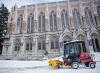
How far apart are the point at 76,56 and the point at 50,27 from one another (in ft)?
54.5

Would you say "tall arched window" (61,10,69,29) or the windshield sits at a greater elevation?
"tall arched window" (61,10,69,29)

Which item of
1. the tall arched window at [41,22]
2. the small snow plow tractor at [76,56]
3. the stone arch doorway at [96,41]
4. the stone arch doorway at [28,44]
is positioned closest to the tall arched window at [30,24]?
the tall arched window at [41,22]

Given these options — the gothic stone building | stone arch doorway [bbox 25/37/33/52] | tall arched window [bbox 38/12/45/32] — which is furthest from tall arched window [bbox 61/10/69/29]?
stone arch doorway [bbox 25/37/33/52]

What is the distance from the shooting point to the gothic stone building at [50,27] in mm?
22172

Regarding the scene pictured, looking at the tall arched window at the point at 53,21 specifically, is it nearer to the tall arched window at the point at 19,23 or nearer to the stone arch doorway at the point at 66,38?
the stone arch doorway at the point at 66,38

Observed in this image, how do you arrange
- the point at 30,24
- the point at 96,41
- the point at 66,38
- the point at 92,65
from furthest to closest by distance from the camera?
the point at 30,24 < the point at 66,38 < the point at 96,41 < the point at 92,65

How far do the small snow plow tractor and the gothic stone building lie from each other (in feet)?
40.2

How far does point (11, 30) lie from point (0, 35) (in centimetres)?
344

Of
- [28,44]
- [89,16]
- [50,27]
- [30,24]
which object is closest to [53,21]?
[50,27]

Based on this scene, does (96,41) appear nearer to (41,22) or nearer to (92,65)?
(41,22)

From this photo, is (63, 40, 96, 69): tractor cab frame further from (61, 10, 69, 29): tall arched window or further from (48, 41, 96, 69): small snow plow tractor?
(61, 10, 69, 29): tall arched window

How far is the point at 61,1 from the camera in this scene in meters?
27.2

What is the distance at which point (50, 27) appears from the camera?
2492cm

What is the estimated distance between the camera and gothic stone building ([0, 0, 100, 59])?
22.2 meters
